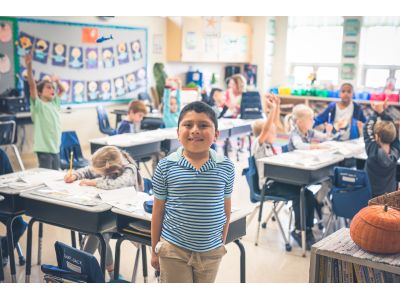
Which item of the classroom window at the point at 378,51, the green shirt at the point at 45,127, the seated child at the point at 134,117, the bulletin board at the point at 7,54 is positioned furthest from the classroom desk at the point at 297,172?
the classroom window at the point at 378,51

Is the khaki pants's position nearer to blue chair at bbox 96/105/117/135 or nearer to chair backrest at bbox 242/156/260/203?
chair backrest at bbox 242/156/260/203

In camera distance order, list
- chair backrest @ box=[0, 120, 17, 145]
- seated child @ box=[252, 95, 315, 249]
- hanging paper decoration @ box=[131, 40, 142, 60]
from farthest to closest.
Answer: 1. hanging paper decoration @ box=[131, 40, 142, 60]
2. chair backrest @ box=[0, 120, 17, 145]
3. seated child @ box=[252, 95, 315, 249]

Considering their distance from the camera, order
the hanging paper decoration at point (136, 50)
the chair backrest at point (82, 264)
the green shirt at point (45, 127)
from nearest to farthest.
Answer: the chair backrest at point (82, 264), the green shirt at point (45, 127), the hanging paper decoration at point (136, 50)

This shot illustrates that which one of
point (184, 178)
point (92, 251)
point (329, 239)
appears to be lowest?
point (92, 251)

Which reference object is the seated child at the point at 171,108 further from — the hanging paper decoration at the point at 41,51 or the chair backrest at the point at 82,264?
the chair backrest at the point at 82,264

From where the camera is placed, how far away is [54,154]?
16.7 feet

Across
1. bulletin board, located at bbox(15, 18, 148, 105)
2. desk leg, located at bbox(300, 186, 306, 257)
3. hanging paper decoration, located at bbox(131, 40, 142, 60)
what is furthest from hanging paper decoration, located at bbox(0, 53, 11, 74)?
desk leg, located at bbox(300, 186, 306, 257)

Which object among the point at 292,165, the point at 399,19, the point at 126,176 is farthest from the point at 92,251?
the point at 399,19

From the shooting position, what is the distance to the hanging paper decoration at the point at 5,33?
22.7 feet

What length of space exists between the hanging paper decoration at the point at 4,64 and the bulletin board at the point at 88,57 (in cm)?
16

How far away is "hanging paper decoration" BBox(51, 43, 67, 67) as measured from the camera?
755cm

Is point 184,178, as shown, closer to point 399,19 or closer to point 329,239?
point 329,239

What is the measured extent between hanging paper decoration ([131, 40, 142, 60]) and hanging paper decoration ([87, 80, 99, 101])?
84 cm
